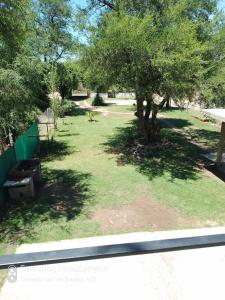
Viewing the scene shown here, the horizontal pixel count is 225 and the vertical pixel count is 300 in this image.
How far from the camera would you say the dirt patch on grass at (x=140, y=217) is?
720 cm

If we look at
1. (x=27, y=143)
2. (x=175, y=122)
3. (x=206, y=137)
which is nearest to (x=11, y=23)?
(x=27, y=143)

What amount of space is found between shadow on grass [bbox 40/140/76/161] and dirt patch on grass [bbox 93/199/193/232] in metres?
5.66

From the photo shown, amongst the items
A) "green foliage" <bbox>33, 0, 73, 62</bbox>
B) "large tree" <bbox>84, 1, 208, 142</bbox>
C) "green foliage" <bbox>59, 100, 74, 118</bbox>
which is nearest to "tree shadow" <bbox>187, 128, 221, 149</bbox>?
"large tree" <bbox>84, 1, 208, 142</bbox>

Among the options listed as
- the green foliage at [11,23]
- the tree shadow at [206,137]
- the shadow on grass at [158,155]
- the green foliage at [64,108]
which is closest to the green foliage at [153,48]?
the shadow on grass at [158,155]

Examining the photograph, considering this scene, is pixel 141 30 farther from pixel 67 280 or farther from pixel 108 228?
pixel 67 280

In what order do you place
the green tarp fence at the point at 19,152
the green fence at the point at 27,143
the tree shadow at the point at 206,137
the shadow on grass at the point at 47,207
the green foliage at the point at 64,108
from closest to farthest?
the shadow on grass at the point at 47,207, the green tarp fence at the point at 19,152, the green fence at the point at 27,143, the tree shadow at the point at 206,137, the green foliage at the point at 64,108

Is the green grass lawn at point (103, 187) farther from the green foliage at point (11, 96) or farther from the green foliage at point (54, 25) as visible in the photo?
the green foliage at point (54, 25)

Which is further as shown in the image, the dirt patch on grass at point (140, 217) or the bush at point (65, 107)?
the bush at point (65, 107)

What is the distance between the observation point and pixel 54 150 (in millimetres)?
14273

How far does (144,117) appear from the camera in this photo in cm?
1484

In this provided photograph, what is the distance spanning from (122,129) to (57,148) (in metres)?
6.54

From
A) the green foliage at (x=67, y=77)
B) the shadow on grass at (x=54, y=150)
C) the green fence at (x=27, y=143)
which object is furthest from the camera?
the green foliage at (x=67, y=77)

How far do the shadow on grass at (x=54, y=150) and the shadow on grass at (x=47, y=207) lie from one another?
262 centimetres

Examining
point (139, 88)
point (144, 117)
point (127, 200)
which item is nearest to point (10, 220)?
point (127, 200)
